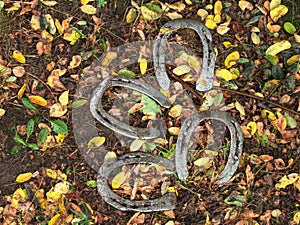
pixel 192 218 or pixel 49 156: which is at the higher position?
pixel 49 156

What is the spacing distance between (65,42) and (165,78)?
40 centimetres

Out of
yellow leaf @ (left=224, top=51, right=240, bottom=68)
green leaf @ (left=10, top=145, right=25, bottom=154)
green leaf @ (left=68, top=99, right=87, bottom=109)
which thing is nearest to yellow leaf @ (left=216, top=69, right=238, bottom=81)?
yellow leaf @ (left=224, top=51, right=240, bottom=68)

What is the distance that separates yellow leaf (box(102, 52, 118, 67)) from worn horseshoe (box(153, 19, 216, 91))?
15cm

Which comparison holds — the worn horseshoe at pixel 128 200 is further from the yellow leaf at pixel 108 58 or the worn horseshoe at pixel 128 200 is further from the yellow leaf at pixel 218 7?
the yellow leaf at pixel 218 7

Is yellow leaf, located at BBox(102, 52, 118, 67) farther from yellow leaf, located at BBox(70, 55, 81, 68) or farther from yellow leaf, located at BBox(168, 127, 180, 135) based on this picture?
yellow leaf, located at BBox(168, 127, 180, 135)

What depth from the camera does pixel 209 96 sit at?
79.9 inches

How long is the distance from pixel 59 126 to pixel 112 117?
0.64 ft

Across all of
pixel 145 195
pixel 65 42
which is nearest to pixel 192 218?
pixel 145 195

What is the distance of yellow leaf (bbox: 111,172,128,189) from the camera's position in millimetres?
2002

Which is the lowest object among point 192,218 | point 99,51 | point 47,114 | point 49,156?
point 192,218

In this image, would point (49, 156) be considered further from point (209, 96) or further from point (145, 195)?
point (209, 96)

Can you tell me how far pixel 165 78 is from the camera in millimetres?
2029

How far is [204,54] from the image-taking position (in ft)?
6.66

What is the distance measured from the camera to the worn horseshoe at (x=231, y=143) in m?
2.00
